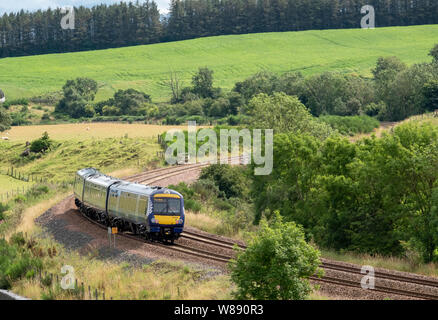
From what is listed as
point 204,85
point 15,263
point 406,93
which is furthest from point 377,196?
point 204,85

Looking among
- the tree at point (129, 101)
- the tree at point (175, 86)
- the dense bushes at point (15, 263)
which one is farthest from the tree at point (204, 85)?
the dense bushes at point (15, 263)

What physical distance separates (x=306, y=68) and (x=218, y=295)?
130811 mm

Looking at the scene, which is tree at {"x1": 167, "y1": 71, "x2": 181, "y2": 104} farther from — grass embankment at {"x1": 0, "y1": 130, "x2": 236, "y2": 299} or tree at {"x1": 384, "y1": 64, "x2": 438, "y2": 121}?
grass embankment at {"x1": 0, "y1": 130, "x2": 236, "y2": 299}

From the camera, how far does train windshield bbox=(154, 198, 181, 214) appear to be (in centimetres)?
2961

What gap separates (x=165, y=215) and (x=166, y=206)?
47 cm

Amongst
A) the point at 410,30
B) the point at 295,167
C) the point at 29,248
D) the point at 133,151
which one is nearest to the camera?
the point at 29,248

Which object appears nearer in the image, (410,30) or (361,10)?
(410,30)

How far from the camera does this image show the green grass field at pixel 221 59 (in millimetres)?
144375

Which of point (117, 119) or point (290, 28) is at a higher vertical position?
point (290, 28)

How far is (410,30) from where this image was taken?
17762 cm

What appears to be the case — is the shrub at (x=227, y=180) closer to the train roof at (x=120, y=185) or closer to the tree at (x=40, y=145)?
the train roof at (x=120, y=185)

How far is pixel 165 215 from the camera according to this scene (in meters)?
29.6

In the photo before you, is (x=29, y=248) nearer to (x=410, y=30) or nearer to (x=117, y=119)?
(x=117, y=119)

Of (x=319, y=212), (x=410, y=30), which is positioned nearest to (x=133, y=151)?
(x=319, y=212)
